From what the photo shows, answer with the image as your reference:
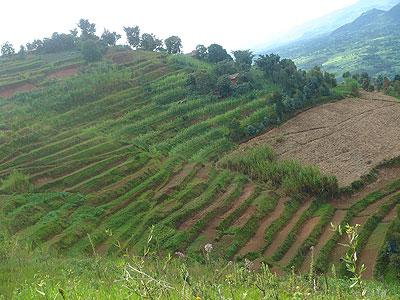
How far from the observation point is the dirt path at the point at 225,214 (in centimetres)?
3484

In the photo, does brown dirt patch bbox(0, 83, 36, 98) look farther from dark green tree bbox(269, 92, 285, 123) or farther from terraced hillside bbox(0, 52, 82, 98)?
dark green tree bbox(269, 92, 285, 123)

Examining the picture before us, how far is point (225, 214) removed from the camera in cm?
3728

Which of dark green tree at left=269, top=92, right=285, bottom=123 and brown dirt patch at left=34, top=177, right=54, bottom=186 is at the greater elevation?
dark green tree at left=269, top=92, right=285, bottom=123

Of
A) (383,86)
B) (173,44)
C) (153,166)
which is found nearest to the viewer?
(153,166)

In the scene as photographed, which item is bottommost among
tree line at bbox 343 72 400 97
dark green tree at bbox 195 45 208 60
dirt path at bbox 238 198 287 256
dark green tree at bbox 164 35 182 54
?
dirt path at bbox 238 198 287 256

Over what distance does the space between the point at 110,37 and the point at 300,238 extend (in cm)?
7231

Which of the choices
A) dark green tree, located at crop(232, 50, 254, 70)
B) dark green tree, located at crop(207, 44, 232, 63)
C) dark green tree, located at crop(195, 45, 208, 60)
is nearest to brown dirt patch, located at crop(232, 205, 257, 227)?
dark green tree, located at crop(232, 50, 254, 70)

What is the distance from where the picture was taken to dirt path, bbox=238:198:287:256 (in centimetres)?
3334

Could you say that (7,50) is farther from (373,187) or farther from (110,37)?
(373,187)

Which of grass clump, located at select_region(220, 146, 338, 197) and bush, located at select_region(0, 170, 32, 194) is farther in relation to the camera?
bush, located at select_region(0, 170, 32, 194)

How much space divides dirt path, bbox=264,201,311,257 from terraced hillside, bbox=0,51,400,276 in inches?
3.8

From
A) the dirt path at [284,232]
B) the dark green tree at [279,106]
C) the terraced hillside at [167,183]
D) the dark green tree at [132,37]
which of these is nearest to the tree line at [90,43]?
the dark green tree at [132,37]

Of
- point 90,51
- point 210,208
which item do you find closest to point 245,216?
point 210,208

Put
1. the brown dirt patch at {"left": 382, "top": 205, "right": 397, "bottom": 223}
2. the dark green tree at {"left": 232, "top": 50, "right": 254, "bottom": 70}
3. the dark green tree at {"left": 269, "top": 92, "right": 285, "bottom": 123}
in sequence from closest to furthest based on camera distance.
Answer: the brown dirt patch at {"left": 382, "top": 205, "right": 397, "bottom": 223}
the dark green tree at {"left": 269, "top": 92, "right": 285, "bottom": 123}
the dark green tree at {"left": 232, "top": 50, "right": 254, "bottom": 70}
